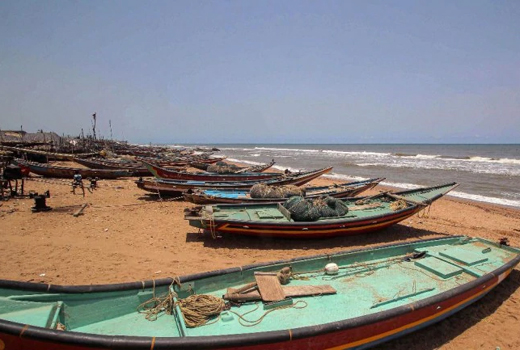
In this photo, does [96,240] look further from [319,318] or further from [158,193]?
[319,318]

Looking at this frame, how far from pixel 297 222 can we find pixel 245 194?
4954 mm

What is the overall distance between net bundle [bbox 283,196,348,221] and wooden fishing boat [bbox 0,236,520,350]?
2.85 meters

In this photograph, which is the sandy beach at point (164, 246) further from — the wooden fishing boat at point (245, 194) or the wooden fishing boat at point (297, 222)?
the wooden fishing boat at point (245, 194)

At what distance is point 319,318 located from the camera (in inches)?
173

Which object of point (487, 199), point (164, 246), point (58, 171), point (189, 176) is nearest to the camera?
point (164, 246)

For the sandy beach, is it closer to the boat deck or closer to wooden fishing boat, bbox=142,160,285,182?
the boat deck

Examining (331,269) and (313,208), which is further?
(313,208)

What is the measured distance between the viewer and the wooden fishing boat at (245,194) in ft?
38.1

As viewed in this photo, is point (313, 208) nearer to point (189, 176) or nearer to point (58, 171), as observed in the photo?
point (189, 176)

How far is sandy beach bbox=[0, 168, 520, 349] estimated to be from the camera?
546 centimetres

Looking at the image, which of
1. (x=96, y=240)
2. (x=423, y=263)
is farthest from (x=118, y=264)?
(x=423, y=263)

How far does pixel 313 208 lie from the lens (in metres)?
9.21

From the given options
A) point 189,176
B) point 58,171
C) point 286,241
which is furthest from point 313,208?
point 58,171

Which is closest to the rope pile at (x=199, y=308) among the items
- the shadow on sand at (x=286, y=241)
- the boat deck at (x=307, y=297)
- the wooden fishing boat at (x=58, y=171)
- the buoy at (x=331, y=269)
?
the boat deck at (x=307, y=297)
